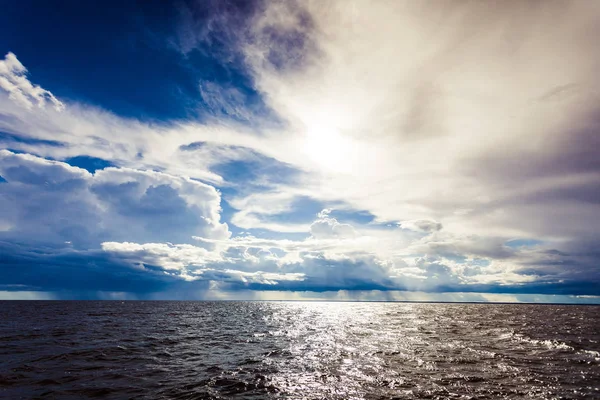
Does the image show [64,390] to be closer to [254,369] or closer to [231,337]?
[254,369]

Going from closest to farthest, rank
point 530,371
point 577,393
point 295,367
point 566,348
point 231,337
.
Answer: point 577,393
point 530,371
point 295,367
point 566,348
point 231,337

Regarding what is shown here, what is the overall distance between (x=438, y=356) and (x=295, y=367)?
14265 mm

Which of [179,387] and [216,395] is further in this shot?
[179,387]

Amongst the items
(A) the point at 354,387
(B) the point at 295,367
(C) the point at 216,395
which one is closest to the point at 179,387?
(C) the point at 216,395

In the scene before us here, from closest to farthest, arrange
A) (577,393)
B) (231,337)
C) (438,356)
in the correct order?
(577,393) < (438,356) < (231,337)

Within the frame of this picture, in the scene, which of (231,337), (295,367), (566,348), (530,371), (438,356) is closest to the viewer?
(530,371)

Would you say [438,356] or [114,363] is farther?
[438,356]

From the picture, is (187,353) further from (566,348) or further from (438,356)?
(566,348)

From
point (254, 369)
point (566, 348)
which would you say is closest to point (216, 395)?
point (254, 369)

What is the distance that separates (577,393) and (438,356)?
12179 mm

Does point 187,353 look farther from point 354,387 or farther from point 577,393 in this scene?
point 577,393

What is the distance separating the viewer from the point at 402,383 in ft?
71.6

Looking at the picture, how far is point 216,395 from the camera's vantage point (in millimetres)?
19312

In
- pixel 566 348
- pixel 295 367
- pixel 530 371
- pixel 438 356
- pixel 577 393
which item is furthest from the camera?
pixel 566 348
